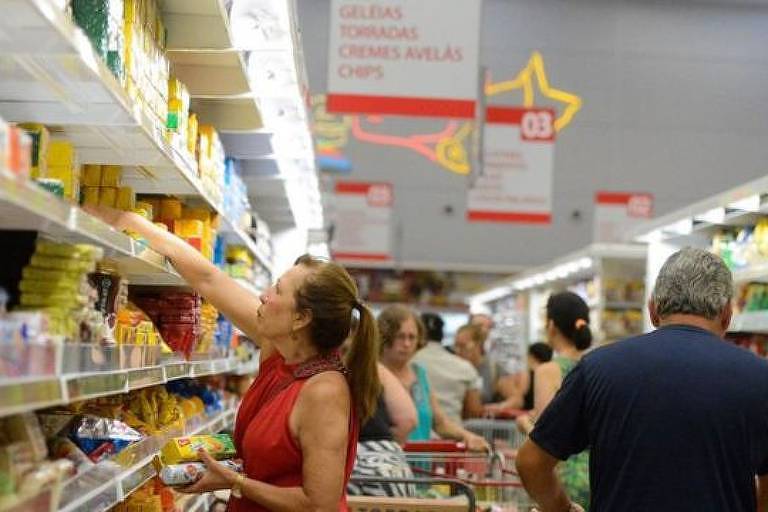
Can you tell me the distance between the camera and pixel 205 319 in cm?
455

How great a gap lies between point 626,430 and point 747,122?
15879 millimetres

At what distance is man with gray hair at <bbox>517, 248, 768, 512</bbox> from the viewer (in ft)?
9.55

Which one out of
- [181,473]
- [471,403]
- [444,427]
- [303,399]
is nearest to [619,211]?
[471,403]

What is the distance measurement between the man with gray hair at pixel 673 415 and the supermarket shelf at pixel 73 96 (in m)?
1.24

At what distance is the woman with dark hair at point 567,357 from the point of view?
5.25 meters

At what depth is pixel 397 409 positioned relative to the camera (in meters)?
5.64

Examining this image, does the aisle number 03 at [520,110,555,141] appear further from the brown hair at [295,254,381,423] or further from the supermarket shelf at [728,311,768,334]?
the brown hair at [295,254,381,423]

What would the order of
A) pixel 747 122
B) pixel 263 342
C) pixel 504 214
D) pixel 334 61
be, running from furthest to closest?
1. pixel 747 122
2. pixel 504 214
3. pixel 334 61
4. pixel 263 342

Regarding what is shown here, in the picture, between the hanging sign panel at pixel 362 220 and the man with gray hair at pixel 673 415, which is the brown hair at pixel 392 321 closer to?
the man with gray hair at pixel 673 415

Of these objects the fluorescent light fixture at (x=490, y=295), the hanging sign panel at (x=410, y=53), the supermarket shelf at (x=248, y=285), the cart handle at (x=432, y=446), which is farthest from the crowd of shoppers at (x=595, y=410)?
the fluorescent light fixture at (x=490, y=295)

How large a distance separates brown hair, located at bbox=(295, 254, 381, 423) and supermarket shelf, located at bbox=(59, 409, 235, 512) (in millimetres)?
571

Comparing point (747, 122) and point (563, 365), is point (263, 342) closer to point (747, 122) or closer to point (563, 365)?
Answer: point (563, 365)

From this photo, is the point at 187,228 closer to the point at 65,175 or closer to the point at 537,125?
the point at 65,175

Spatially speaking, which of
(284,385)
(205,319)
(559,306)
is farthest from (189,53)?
(559,306)
